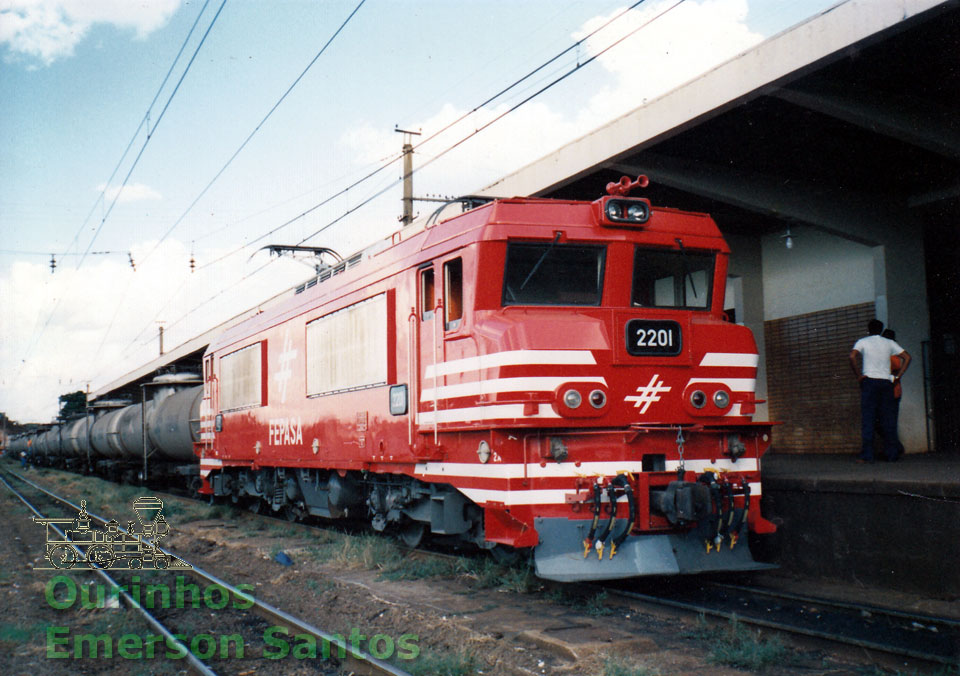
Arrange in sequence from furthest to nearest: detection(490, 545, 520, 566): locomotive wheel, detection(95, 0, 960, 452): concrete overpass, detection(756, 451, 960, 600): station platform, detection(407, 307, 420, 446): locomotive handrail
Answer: detection(95, 0, 960, 452): concrete overpass
detection(407, 307, 420, 446): locomotive handrail
detection(490, 545, 520, 566): locomotive wheel
detection(756, 451, 960, 600): station platform

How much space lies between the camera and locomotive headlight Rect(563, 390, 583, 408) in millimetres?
7184

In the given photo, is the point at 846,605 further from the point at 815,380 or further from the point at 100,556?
the point at 100,556

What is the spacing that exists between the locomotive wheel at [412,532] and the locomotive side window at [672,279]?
12.0 ft

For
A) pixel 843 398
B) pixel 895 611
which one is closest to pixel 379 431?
pixel 895 611

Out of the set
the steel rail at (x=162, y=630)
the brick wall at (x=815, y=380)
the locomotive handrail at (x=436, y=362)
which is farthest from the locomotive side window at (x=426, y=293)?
the brick wall at (x=815, y=380)

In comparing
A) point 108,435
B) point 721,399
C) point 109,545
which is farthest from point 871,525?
point 108,435

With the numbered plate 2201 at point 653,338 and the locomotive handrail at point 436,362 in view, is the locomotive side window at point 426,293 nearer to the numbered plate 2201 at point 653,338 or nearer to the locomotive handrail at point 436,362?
the locomotive handrail at point 436,362

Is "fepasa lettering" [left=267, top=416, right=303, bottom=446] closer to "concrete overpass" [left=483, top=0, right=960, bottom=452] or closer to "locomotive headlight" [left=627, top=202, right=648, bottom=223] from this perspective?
"concrete overpass" [left=483, top=0, right=960, bottom=452]

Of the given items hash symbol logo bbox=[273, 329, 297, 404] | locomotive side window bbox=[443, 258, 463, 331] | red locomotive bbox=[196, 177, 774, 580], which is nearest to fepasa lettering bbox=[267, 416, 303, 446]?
hash symbol logo bbox=[273, 329, 297, 404]

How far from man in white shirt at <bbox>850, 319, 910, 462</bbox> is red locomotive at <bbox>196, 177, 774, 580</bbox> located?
2.75 meters

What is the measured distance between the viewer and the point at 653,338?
7.71 meters

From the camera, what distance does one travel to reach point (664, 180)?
11719 mm

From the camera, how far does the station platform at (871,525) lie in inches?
281

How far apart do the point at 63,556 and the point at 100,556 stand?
97 cm
